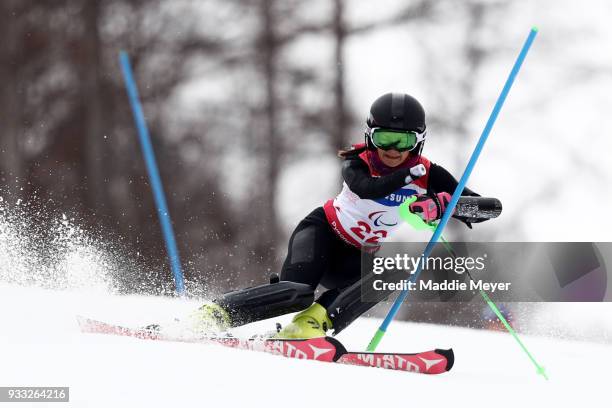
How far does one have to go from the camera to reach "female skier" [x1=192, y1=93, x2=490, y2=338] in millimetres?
3404

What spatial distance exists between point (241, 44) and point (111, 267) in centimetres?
593

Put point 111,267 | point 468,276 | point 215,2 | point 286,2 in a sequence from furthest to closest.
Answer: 1. point 215,2
2. point 286,2
3. point 111,267
4. point 468,276

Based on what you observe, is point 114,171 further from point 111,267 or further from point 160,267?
point 111,267

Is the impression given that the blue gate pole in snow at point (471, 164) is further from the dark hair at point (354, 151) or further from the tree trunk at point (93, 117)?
the tree trunk at point (93, 117)

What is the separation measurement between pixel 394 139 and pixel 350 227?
0.50 metres

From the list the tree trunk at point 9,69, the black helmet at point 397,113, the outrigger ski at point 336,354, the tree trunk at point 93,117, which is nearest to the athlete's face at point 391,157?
the black helmet at point 397,113

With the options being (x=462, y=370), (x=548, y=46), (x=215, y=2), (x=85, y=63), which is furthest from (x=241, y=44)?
(x=462, y=370)

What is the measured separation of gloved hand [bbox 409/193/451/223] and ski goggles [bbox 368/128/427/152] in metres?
0.27

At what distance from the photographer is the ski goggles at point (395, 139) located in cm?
346

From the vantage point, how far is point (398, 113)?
3.44m

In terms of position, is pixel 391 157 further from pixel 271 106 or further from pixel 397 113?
pixel 271 106

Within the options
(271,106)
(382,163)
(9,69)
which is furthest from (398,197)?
(9,69)

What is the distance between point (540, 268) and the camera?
4422mm

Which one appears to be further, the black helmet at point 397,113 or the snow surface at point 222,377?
the black helmet at point 397,113
